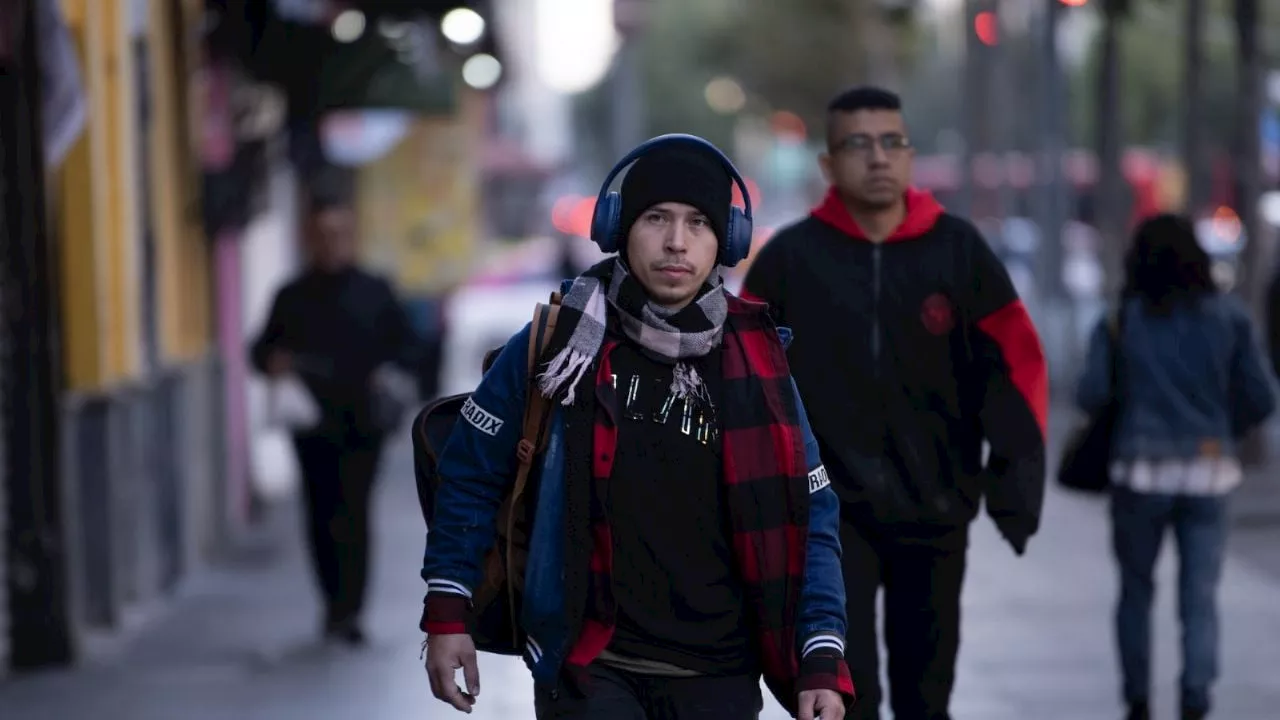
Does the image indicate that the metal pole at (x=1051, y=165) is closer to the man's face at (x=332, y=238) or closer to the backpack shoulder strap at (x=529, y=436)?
the man's face at (x=332, y=238)

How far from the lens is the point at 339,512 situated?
998 centimetres

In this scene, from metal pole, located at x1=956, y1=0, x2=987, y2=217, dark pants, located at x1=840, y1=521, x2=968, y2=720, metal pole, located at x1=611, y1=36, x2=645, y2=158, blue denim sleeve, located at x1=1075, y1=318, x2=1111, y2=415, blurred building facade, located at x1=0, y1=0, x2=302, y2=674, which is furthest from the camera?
metal pole, located at x1=956, y1=0, x2=987, y2=217

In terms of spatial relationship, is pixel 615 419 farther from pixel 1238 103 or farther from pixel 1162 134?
pixel 1162 134

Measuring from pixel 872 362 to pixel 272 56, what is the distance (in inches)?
404

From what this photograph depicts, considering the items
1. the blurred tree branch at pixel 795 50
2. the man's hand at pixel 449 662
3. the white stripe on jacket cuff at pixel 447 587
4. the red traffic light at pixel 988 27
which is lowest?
the man's hand at pixel 449 662

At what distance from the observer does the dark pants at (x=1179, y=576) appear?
7523mm

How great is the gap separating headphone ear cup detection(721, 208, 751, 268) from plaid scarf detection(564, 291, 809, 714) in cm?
16

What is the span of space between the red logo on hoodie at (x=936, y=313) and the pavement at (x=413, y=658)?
256cm

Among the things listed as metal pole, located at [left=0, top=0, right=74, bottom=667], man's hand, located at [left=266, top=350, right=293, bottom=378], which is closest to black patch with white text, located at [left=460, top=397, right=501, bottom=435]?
metal pole, located at [left=0, top=0, right=74, bottom=667]

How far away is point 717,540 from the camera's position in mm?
4199

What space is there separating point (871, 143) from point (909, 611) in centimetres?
113

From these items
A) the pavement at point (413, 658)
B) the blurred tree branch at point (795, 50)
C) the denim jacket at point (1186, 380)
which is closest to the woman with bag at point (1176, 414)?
the denim jacket at point (1186, 380)

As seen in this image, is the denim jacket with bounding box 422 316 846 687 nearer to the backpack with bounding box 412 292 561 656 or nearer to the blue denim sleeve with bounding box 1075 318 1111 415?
the backpack with bounding box 412 292 561 656

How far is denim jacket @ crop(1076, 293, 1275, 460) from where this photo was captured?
24.4 feet
